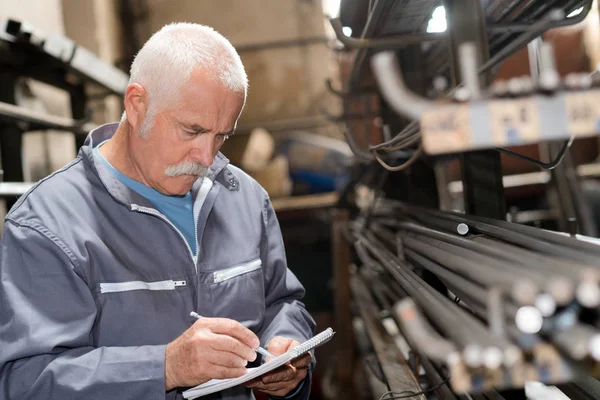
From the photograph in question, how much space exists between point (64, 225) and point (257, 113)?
195 inches

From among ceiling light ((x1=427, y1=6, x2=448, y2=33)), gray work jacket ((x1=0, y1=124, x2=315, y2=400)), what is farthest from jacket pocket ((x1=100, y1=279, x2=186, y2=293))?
ceiling light ((x1=427, y1=6, x2=448, y2=33))

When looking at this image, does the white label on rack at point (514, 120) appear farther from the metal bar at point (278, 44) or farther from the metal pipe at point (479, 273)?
the metal bar at point (278, 44)

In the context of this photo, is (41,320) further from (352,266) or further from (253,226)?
(352,266)

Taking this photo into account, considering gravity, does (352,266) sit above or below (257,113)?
below

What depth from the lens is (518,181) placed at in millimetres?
4492

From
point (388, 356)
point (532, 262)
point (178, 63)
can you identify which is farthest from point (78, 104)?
point (532, 262)

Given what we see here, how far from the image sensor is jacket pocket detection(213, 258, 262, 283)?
4.65 ft

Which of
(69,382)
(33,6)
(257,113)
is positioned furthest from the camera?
(257,113)

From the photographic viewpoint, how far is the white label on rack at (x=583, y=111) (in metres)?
0.62

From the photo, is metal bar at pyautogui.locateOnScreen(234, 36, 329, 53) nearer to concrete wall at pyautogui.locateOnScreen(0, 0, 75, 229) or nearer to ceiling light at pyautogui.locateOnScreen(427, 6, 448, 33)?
concrete wall at pyautogui.locateOnScreen(0, 0, 75, 229)

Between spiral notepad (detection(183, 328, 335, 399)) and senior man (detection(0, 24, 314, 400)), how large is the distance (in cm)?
3

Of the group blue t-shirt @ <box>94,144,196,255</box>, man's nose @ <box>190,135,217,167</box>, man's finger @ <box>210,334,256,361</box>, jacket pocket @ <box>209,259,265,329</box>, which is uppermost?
man's nose @ <box>190,135,217,167</box>

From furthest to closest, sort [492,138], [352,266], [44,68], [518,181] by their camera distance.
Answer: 1. [518,181]
2. [352,266]
3. [44,68]
4. [492,138]

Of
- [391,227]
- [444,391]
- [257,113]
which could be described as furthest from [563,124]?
[257,113]
